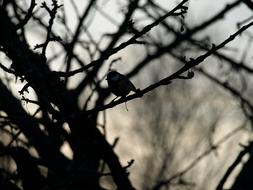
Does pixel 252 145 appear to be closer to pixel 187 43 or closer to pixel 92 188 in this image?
pixel 92 188

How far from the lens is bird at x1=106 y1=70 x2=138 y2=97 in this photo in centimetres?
331

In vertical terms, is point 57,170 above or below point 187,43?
below

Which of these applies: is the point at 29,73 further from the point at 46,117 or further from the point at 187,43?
the point at 187,43

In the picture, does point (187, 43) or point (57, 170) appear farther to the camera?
point (187, 43)

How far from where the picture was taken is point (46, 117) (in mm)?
4207

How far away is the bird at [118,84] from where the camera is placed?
331 centimetres

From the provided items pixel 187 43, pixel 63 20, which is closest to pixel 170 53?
pixel 187 43

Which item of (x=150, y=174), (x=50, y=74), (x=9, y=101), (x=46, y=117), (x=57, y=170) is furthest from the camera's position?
(x=150, y=174)

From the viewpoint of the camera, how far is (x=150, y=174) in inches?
672

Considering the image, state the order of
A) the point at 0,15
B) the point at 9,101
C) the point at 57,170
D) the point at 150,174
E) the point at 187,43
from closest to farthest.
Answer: the point at 0,15
the point at 9,101
the point at 57,170
the point at 187,43
the point at 150,174

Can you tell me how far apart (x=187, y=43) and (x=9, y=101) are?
2010mm

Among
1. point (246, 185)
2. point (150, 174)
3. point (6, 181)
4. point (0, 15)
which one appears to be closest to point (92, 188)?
point (6, 181)

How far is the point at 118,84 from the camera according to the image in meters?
3.34

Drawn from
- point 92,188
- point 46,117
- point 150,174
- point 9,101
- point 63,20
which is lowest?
point 92,188
